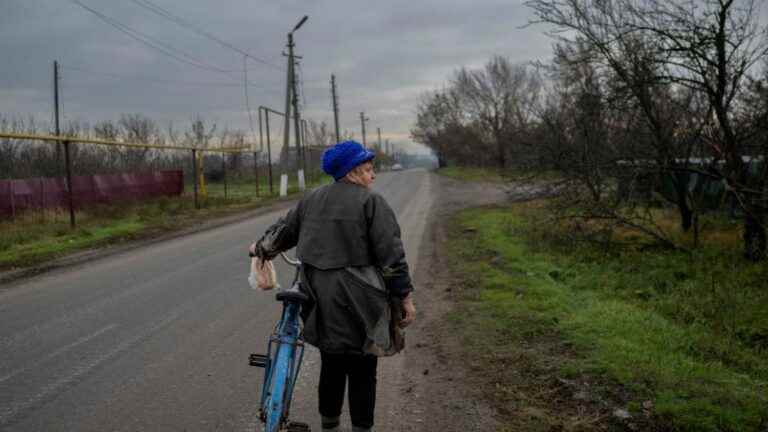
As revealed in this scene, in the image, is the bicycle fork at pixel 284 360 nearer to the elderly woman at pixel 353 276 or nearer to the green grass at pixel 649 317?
the elderly woman at pixel 353 276

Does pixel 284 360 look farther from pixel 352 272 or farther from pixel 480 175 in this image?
pixel 480 175

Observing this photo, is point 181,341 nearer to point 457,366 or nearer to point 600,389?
point 457,366

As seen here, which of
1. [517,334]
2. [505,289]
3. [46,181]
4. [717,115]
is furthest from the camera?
[46,181]

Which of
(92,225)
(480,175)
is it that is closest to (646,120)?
(92,225)

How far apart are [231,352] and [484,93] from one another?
51.6m

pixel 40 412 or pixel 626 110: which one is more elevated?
pixel 626 110

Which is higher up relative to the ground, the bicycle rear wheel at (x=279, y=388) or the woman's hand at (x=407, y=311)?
the woman's hand at (x=407, y=311)

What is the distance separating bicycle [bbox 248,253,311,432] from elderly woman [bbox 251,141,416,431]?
7 centimetres

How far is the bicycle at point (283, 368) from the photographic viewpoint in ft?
10.2

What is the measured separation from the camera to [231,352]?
5.61m

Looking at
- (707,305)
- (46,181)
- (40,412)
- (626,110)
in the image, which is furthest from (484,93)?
(40,412)

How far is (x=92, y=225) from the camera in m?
16.8

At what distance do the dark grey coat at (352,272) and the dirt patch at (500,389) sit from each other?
112cm

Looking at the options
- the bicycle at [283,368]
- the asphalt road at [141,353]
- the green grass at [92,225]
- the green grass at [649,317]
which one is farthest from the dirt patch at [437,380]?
the green grass at [92,225]
